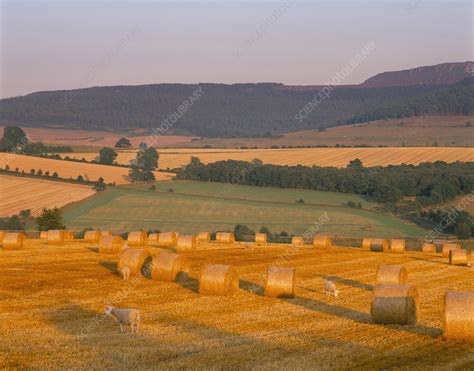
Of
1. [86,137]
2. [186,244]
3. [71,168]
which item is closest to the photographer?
[186,244]

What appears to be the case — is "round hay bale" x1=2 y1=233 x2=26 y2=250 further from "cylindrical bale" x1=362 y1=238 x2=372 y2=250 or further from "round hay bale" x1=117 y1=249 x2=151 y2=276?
"cylindrical bale" x1=362 y1=238 x2=372 y2=250

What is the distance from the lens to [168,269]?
82.3ft

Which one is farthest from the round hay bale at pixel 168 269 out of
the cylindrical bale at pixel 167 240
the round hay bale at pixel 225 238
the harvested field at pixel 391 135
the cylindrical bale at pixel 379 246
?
the harvested field at pixel 391 135

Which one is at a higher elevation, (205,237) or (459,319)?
(459,319)

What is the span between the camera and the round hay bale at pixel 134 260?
26.2 m

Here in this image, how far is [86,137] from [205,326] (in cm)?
16710

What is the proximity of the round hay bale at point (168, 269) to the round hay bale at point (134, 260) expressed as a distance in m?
0.85

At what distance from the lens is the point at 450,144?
12788 cm

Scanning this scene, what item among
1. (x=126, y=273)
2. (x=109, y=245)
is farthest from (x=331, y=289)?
(x=109, y=245)

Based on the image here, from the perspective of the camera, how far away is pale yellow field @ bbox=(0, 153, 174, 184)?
85.1 metres

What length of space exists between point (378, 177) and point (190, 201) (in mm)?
19125

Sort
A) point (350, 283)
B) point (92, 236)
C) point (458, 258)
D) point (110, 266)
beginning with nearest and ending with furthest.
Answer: point (350, 283) → point (110, 266) → point (458, 258) → point (92, 236)

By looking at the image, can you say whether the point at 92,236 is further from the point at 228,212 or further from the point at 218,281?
the point at 228,212

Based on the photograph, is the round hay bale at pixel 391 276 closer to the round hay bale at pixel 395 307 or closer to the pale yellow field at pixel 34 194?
the round hay bale at pixel 395 307
